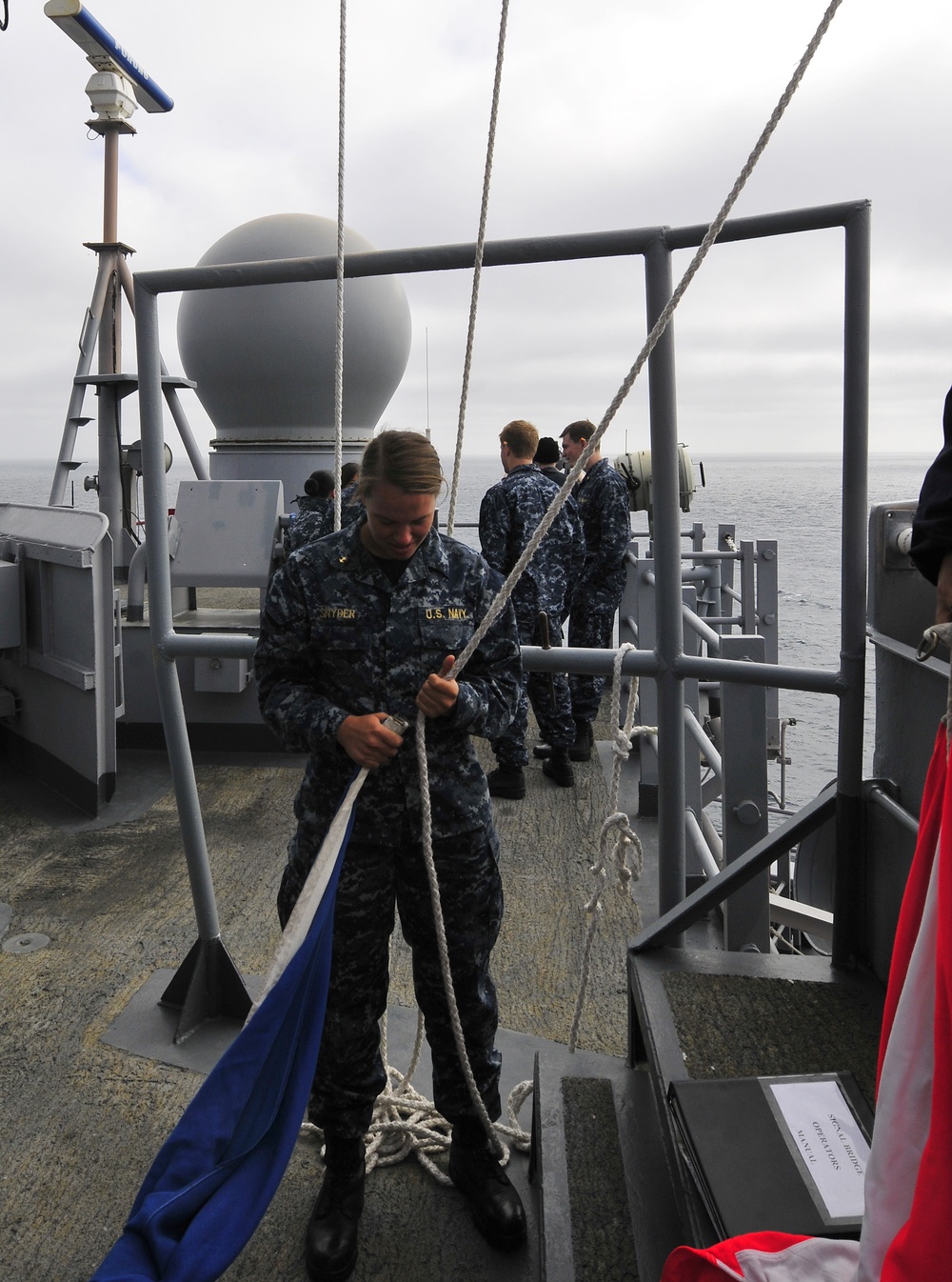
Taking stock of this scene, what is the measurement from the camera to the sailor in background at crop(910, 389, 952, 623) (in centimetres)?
97

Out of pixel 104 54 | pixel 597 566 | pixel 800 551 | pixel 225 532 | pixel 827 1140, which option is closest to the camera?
pixel 827 1140

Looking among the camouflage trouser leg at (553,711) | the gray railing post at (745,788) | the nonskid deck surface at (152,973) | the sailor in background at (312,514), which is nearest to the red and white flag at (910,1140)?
the nonskid deck surface at (152,973)

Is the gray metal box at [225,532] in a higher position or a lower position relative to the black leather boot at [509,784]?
higher

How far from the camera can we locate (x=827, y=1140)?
1.38 m

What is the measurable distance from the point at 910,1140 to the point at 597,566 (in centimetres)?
403

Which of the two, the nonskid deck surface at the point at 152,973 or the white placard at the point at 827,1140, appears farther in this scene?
the nonskid deck surface at the point at 152,973

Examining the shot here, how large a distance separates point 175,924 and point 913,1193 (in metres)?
2.61

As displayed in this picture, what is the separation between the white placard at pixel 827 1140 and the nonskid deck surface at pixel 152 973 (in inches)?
12.6

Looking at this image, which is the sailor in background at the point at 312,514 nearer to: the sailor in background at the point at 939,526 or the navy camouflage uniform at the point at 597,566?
the navy camouflage uniform at the point at 597,566

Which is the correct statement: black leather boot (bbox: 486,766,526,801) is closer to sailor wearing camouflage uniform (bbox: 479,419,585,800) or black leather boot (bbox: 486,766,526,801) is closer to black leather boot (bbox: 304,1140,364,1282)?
sailor wearing camouflage uniform (bbox: 479,419,585,800)

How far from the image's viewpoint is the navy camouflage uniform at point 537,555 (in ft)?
13.9

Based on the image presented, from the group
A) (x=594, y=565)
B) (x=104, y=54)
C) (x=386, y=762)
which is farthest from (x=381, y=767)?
(x=104, y=54)

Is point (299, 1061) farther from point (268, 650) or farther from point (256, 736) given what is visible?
point (256, 736)

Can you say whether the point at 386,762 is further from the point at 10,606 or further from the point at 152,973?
the point at 10,606
